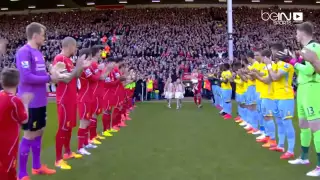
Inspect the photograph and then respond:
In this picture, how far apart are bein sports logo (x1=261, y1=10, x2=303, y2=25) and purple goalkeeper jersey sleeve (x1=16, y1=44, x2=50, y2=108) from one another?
39.5 meters

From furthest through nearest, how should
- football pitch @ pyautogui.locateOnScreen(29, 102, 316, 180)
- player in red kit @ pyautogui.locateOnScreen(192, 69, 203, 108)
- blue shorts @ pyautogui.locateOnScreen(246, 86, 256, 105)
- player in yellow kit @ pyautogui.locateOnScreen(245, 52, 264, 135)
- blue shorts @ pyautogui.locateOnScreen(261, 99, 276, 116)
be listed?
1. player in red kit @ pyautogui.locateOnScreen(192, 69, 203, 108)
2. blue shorts @ pyautogui.locateOnScreen(246, 86, 256, 105)
3. player in yellow kit @ pyautogui.locateOnScreen(245, 52, 264, 135)
4. blue shorts @ pyautogui.locateOnScreen(261, 99, 276, 116)
5. football pitch @ pyautogui.locateOnScreen(29, 102, 316, 180)

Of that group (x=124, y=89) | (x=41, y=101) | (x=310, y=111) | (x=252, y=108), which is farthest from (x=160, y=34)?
(x=310, y=111)

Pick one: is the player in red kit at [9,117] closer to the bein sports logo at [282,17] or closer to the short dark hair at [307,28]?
the short dark hair at [307,28]

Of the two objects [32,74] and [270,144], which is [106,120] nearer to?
[270,144]

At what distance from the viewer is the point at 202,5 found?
4697cm

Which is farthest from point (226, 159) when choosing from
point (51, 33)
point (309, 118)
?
point (51, 33)

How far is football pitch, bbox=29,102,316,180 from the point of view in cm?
679

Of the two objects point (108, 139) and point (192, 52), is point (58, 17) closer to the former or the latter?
point (192, 52)

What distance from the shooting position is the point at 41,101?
6508 millimetres

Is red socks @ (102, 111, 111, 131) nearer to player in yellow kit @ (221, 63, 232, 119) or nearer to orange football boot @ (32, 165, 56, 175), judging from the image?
orange football boot @ (32, 165, 56, 175)

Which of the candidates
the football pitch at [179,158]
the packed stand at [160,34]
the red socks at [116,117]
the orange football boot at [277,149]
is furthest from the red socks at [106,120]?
the packed stand at [160,34]

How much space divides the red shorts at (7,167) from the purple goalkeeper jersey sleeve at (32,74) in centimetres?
183

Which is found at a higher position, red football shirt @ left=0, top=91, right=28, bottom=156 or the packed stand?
the packed stand

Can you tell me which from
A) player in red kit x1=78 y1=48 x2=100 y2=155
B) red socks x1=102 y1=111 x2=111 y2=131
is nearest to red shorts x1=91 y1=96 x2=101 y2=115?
player in red kit x1=78 y1=48 x2=100 y2=155
